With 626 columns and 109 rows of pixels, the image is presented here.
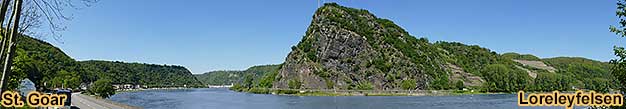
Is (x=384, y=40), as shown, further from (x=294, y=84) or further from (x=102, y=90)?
(x=102, y=90)

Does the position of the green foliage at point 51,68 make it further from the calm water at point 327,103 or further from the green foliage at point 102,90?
the calm water at point 327,103

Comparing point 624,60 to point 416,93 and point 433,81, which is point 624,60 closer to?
point 416,93

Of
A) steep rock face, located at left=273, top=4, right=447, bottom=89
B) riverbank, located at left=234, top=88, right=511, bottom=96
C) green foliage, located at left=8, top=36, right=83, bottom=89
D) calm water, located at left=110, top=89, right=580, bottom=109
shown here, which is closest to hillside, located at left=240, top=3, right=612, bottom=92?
steep rock face, located at left=273, top=4, right=447, bottom=89

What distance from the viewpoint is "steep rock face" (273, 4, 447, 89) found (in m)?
139

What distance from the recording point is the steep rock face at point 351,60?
457ft

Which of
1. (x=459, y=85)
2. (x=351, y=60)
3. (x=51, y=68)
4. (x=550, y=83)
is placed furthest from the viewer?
(x=550, y=83)

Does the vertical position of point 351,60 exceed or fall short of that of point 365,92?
it exceeds it

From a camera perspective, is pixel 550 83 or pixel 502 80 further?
pixel 550 83

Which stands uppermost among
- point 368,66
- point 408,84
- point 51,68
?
point 368,66

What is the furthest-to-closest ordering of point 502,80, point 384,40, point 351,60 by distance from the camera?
point 384,40 < point 502,80 < point 351,60

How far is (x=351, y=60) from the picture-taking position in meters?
145

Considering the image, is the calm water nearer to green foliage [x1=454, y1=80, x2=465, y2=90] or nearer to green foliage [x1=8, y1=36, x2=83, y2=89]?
green foliage [x1=8, y1=36, x2=83, y2=89]

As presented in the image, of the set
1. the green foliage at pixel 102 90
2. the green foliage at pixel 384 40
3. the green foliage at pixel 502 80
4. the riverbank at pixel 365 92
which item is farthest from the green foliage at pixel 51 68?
the green foliage at pixel 502 80

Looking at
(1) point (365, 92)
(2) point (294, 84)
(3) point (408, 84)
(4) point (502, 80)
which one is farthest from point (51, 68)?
(4) point (502, 80)
